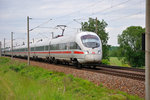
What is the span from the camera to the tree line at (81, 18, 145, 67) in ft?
177

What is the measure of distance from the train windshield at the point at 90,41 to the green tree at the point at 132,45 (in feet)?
125

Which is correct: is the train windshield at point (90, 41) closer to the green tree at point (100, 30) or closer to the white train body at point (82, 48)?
the white train body at point (82, 48)

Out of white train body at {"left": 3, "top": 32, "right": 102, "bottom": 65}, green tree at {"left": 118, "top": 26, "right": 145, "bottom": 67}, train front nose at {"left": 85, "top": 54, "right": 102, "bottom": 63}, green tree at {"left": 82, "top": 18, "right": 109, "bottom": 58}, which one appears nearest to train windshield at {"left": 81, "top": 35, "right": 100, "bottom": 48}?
white train body at {"left": 3, "top": 32, "right": 102, "bottom": 65}

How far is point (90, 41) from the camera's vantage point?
1791cm

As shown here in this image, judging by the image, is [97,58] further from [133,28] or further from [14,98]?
[133,28]

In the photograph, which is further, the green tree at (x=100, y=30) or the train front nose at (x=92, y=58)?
the green tree at (x=100, y=30)

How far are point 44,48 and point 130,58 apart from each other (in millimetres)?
32834

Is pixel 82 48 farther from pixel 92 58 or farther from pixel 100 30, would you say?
pixel 100 30

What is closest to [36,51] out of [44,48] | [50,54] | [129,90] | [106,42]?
[44,48]

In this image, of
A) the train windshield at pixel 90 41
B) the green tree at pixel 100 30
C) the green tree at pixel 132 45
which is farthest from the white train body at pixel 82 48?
the green tree at pixel 132 45

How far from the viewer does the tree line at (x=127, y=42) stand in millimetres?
53906

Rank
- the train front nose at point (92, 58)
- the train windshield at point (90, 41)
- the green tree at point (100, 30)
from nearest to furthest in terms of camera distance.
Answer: the train front nose at point (92, 58) → the train windshield at point (90, 41) → the green tree at point (100, 30)

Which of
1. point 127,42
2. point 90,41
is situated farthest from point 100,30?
point 90,41

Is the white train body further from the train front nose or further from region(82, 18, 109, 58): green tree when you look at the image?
region(82, 18, 109, 58): green tree
